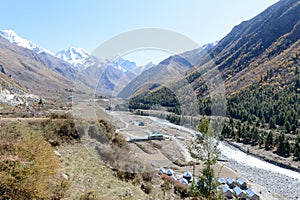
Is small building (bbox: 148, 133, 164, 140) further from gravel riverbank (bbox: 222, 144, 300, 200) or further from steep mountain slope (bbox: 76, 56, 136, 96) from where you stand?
steep mountain slope (bbox: 76, 56, 136, 96)

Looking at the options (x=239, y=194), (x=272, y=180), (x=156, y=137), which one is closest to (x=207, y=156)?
(x=239, y=194)

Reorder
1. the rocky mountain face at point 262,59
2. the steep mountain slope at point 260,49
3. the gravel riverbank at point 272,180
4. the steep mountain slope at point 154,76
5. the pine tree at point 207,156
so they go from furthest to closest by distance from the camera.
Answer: the steep mountain slope at point 260,49 → the rocky mountain face at point 262,59 → the steep mountain slope at point 154,76 → the gravel riverbank at point 272,180 → the pine tree at point 207,156

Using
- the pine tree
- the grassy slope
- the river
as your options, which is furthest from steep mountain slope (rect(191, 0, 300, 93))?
the grassy slope

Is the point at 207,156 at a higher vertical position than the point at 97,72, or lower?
lower

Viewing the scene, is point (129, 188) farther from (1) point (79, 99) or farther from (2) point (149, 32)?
(1) point (79, 99)

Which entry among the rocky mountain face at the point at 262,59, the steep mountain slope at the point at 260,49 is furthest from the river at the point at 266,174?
the steep mountain slope at the point at 260,49

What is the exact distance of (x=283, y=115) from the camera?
49.6 m

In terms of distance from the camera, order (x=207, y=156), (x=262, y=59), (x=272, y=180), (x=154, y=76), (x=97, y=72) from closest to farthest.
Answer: (x=207, y=156), (x=97, y=72), (x=272, y=180), (x=154, y=76), (x=262, y=59)

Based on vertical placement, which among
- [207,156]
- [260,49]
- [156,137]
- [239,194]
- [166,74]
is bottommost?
[239,194]

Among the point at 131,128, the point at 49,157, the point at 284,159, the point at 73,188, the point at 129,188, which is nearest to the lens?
the point at 49,157

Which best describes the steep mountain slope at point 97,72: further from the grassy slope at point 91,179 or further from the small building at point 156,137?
the small building at point 156,137

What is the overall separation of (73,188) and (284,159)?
32.6m

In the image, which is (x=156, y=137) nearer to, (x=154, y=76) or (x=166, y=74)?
(x=166, y=74)

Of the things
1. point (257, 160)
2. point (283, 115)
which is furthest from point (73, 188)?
point (283, 115)
